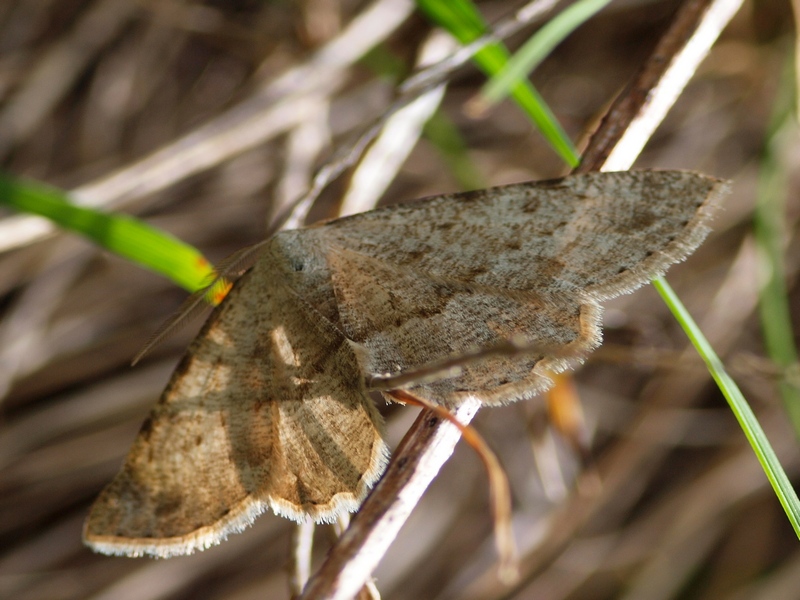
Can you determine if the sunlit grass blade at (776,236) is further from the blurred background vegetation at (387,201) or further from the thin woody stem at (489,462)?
the thin woody stem at (489,462)

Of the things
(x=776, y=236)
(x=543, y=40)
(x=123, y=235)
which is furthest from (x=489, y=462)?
(x=776, y=236)

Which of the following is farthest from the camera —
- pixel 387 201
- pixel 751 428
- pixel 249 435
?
pixel 387 201

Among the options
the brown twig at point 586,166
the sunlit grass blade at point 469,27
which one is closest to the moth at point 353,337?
the brown twig at point 586,166

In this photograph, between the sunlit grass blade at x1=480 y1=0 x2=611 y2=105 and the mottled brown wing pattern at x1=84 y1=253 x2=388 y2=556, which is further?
the sunlit grass blade at x1=480 y1=0 x2=611 y2=105

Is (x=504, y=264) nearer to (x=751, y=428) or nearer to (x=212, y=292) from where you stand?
(x=751, y=428)

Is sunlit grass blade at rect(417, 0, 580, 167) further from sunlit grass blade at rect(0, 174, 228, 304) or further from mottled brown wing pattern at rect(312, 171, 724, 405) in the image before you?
sunlit grass blade at rect(0, 174, 228, 304)

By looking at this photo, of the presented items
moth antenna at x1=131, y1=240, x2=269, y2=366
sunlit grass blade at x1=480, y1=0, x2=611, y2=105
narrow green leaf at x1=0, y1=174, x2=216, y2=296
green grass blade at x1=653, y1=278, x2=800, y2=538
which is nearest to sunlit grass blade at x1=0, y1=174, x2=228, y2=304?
narrow green leaf at x1=0, y1=174, x2=216, y2=296
